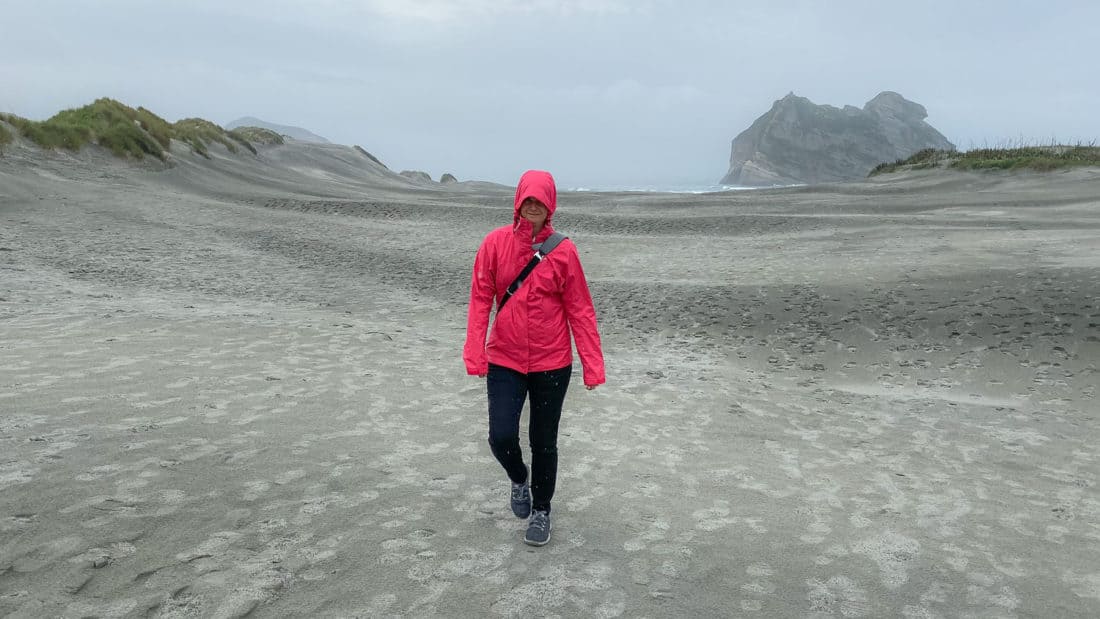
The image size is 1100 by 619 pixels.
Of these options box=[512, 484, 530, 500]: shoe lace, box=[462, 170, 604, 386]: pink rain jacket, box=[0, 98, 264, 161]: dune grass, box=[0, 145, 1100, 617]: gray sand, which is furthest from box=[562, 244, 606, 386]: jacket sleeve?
box=[0, 98, 264, 161]: dune grass

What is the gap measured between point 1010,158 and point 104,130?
30.7 meters

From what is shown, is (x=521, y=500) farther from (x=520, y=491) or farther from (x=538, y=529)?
(x=538, y=529)

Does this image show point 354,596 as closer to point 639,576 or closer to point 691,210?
point 639,576

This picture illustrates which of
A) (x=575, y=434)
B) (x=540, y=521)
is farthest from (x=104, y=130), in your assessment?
(x=540, y=521)

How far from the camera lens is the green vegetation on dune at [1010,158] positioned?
23922mm

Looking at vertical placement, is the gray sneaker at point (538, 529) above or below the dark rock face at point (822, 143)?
below

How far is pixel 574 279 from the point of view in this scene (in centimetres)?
381

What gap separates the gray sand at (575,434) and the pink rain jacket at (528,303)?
107 cm

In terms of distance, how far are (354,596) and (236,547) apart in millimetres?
755

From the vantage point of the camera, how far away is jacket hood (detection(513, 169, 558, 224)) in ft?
12.0

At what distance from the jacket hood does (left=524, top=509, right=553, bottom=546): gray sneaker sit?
5.39 ft

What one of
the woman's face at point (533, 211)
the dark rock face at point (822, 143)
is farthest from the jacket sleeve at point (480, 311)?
the dark rock face at point (822, 143)

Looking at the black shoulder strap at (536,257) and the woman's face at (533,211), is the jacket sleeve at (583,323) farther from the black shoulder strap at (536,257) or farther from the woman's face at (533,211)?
the woman's face at (533,211)

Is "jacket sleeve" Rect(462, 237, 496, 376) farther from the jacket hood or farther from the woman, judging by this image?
the jacket hood
